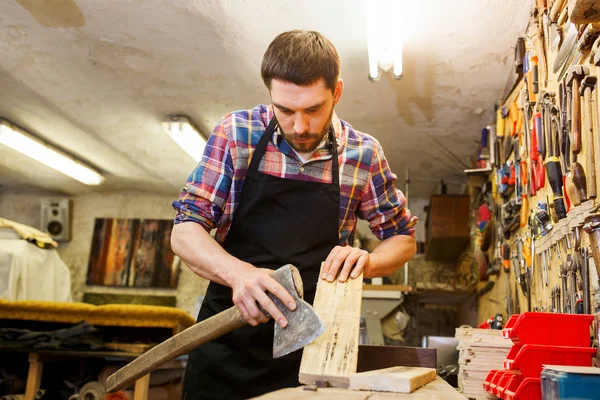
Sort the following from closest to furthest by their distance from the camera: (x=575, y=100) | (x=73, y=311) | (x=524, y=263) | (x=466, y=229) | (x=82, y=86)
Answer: (x=575, y=100)
(x=524, y=263)
(x=73, y=311)
(x=82, y=86)
(x=466, y=229)

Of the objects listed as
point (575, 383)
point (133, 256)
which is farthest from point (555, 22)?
point (133, 256)

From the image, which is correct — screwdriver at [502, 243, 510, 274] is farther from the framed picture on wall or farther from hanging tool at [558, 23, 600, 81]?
the framed picture on wall

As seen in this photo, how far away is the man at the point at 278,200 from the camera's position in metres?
1.88

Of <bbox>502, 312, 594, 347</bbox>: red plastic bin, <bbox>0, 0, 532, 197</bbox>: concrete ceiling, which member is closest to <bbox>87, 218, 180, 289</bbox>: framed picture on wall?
<bbox>0, 0, 532, 197</bbox>: concrete ceiling

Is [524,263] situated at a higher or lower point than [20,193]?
lower

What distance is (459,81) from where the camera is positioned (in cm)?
503

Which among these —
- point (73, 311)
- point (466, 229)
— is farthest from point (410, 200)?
point (73, 311)

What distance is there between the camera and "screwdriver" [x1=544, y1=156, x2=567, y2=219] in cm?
255

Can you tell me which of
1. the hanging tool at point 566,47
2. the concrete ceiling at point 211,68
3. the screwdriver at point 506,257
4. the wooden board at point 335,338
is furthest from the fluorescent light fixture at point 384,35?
the wooden board at point 335,338

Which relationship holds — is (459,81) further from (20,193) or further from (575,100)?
(20,193)

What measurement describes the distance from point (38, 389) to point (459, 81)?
4280 millimetres

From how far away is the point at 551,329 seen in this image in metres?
1.81

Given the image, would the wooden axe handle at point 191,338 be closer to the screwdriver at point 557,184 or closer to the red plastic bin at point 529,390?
the red plastic bin at point 529,390

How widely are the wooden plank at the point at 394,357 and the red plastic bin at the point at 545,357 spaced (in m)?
0.25
